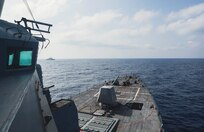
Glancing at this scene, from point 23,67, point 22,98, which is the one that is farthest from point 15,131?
point 23,67

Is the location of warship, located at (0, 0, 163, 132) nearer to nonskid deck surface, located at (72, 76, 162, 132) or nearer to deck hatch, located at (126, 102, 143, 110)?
nonskid deck surface, located at (72, 76, 162, 132)

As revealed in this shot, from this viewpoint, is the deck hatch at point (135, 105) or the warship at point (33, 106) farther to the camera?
the deck hatch at point (135, 105)

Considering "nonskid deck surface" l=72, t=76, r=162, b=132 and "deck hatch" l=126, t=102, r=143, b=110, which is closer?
"nonskid deck surface" l=72, t=76, r=162, b=132

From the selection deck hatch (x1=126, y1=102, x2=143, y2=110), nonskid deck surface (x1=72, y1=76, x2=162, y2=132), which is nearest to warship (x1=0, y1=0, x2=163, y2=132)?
nonskid deck surface (x1=72, y1=76, x2=162, y2=132)

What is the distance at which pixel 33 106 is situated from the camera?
4.80 meters

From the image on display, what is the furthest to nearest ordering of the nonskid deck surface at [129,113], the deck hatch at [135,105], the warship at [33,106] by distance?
1. the deck hatch at [135,105]
2. the nonskid deck surface at [129,113]
3. the warship at [33,106]

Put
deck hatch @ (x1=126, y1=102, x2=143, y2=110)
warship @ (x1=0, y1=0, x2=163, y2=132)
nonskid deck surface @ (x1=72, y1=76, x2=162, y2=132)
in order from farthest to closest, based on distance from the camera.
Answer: deck hatch @ (x1=126, y1=102, x2=143, y2=110), nonskid deck surface @ (x1=72, y1=76, x2=162, y2=132), warship @ (x1=0, y1=0, x2=163, y2=132)

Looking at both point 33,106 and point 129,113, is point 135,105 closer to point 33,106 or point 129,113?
point 129,113

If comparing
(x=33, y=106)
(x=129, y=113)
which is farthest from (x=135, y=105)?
(x=33, y=106)

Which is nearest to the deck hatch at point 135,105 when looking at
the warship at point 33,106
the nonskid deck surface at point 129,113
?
the nonskid deck surface at point 129,113

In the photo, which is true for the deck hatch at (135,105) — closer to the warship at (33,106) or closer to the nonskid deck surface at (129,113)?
the nonskid deck surface at (129,113)

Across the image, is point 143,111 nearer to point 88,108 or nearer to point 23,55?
point 88,108

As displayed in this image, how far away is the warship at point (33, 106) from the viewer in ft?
13.3

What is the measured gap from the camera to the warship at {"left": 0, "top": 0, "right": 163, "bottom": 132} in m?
4.05
